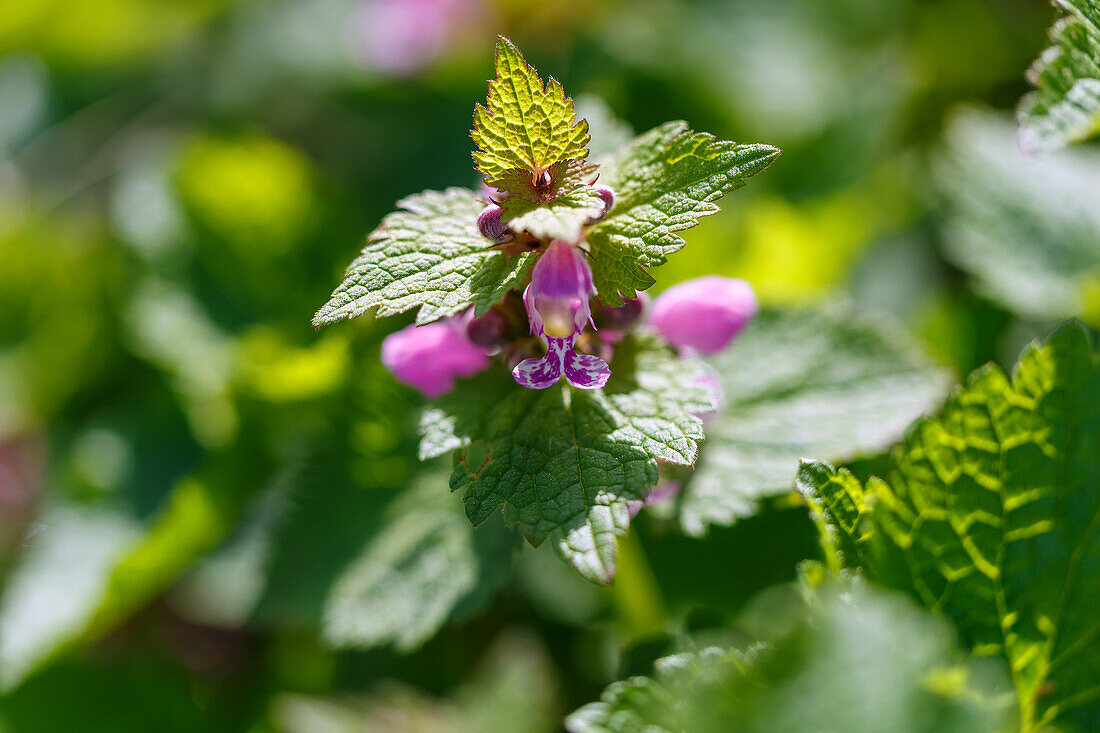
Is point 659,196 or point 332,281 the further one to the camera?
point 332,281

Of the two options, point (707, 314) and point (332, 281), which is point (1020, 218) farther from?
point (332, 281)

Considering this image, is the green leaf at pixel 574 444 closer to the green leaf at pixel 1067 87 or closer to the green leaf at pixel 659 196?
the green leaf at pixel 659 196

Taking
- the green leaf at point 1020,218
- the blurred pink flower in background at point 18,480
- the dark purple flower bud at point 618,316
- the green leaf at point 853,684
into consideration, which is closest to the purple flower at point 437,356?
the dark purple flower bud at point 618,316

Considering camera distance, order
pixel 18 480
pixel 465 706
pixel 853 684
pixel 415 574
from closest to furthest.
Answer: pixel 853 684 < pixel 415 574 < pixel 465 706 < pixel 18 480

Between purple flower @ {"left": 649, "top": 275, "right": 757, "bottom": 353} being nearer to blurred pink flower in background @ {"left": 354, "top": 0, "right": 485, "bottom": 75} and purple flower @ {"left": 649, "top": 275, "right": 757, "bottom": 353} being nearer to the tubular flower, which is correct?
the tubular flower

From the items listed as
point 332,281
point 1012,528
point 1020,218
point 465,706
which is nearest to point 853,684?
point 1012,528
